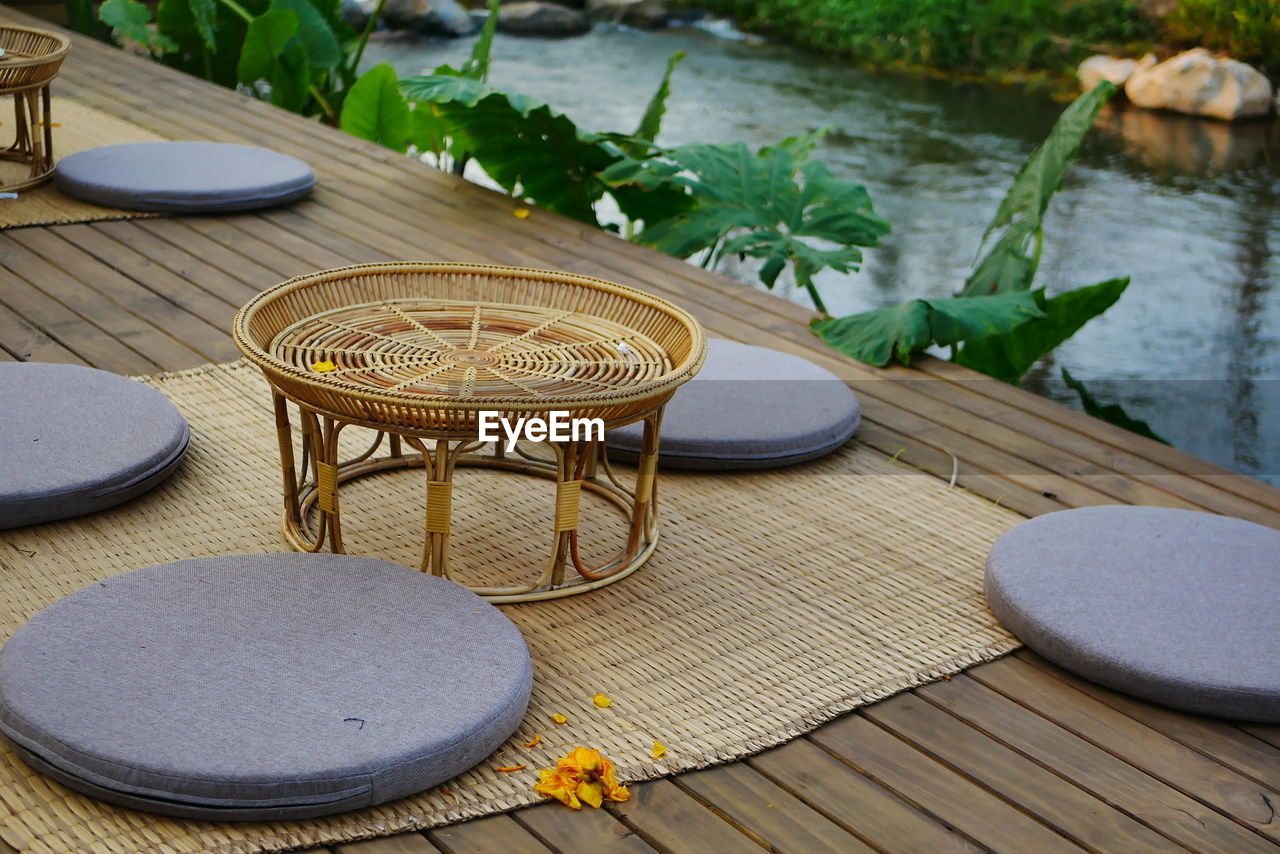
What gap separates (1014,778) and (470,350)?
3.37 ft

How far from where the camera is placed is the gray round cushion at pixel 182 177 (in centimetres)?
349

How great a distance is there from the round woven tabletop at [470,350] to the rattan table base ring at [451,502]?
8 cm

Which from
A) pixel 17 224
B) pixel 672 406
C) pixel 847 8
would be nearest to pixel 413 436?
pixel 672 406

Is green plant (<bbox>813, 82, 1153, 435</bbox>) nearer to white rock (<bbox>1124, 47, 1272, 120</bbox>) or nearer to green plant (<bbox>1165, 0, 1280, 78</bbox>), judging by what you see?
white rock (<bbox>1124, 47, 1272, 120</bbox>)

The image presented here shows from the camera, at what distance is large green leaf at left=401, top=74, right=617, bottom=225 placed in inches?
139

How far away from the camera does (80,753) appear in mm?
1380

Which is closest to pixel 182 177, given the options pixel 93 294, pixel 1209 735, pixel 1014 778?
pixel 93 294

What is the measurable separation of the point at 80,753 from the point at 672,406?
1.32m

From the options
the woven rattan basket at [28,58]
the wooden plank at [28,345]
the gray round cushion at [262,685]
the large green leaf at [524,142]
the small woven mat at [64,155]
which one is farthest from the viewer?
the large green leaf at [524,142]

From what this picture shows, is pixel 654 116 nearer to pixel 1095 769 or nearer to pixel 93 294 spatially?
pixel 93 294

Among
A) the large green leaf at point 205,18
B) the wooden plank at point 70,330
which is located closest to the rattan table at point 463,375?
the wooden plank at point 70,330

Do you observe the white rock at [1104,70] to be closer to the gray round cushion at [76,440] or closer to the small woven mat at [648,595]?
the small woven mat at [648,595]

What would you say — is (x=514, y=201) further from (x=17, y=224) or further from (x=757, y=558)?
(x=757, y=558)

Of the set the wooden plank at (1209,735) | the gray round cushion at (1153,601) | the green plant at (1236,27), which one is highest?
the green plant at (1236,27)
